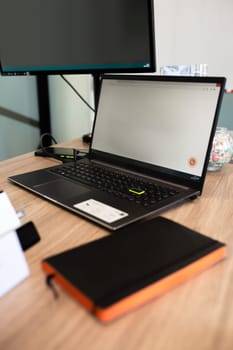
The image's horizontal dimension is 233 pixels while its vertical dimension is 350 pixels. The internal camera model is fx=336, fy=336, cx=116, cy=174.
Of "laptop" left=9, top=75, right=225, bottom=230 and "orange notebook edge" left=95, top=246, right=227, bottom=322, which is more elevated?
"laptop" left=9, top=75, right=225, bottom=230

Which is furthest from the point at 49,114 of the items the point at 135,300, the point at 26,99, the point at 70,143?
the point at 135,300

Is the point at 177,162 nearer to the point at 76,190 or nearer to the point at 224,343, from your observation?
the point at 76,190

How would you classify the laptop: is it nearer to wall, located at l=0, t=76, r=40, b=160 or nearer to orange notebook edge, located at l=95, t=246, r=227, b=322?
orange notebook edge, located at l=95, t=246, r=227, b=322

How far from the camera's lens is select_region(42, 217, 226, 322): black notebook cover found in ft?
1.24

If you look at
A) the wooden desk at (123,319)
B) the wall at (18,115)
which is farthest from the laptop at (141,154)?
the wall at (18,115)

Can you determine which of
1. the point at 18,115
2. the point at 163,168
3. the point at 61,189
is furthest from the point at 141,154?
the point at 18,115

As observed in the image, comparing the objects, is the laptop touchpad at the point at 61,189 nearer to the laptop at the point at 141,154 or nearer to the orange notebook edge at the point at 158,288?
the laptop at the point at 141,154

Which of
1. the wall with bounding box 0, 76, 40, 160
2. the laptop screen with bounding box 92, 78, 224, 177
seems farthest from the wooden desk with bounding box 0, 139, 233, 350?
the wall with bounding box 0, 76, 40, 160

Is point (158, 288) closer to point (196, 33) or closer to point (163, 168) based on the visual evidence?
point (163, 168)

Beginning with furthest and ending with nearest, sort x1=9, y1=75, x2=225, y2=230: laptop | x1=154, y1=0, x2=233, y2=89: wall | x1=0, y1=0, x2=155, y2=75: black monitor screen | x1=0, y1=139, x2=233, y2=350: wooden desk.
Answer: x1=154, y1=0, x2=233, y2=89: wall → x1=0, y1=0, x2=155, y2=75: black monitor screen → x1=9, y1=75, x2=225, y2=230: laptop → x1=0, y1=139, x2=233, y2=350: wooden desk

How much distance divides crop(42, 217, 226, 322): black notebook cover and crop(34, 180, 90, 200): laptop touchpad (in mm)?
202

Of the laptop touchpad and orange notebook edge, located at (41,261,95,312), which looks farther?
the laptop touchpad

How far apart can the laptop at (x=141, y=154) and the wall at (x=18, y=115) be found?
2.78ft

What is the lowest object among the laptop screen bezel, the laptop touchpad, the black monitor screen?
the laptop touchpad
